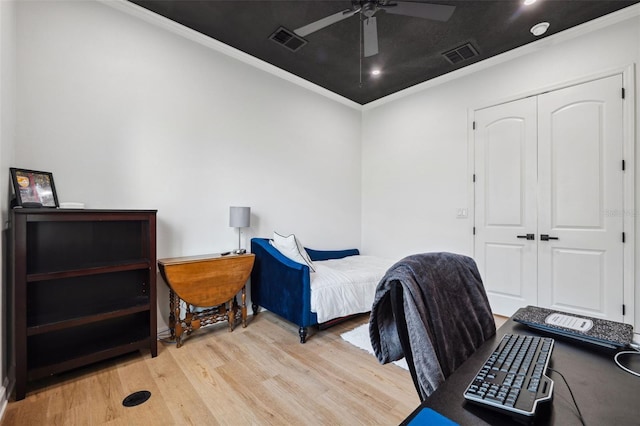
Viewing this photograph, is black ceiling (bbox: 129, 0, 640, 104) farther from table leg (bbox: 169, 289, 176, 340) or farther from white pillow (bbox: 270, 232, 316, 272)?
table leg (bbox: 169, 289, 176, 340)

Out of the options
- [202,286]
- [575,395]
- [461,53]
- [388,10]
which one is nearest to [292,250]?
[202,286]

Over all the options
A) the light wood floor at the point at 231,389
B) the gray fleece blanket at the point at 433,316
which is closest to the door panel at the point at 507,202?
the light wood floor at the point at 231,389

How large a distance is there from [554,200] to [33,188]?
4301 millimetres

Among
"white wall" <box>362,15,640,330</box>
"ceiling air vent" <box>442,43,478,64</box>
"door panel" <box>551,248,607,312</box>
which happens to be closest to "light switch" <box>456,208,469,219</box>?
"white wall" <box>362,15,640,330</box>

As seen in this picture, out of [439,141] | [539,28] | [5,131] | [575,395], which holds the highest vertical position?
[539,28]

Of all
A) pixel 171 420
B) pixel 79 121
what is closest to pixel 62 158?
pixel 79 121

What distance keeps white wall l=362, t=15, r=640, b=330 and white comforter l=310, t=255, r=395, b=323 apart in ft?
3.70

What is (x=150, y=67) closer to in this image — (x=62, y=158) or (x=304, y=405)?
(x=62, y=158)

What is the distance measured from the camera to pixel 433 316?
763 millimetres

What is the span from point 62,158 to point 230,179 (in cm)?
132

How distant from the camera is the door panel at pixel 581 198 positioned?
Result: 8.04ft

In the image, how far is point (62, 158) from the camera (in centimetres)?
208

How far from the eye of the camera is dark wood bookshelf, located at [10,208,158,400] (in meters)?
1.66

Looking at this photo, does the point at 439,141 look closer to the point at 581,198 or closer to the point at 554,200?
the point at 554,200
